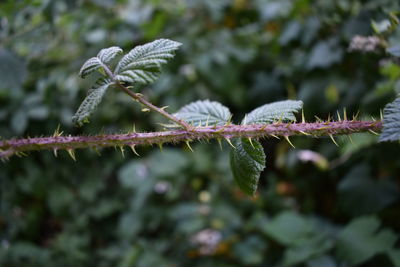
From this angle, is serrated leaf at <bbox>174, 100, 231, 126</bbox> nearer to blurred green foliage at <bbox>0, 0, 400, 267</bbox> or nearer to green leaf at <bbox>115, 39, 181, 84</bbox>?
green leaf at <bbox>115, 39, 181, 84</bbox>

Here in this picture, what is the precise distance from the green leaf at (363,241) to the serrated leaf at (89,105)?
1.03 m

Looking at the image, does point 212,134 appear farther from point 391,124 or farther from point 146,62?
point 391,124

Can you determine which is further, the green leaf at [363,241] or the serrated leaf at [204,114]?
the green leaf at [363,241]

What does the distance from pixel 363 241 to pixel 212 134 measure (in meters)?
0.91

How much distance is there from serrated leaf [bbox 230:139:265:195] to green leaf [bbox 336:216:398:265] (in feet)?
2.44

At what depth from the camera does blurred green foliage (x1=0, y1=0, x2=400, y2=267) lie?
1.65 meters

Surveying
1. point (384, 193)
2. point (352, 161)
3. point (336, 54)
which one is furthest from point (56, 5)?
point (384, 193)

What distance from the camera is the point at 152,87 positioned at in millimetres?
2477

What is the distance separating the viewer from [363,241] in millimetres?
1284

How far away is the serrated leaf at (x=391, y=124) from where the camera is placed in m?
0.60

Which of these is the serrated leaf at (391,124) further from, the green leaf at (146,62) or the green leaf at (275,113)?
the green leaf at (146,62)

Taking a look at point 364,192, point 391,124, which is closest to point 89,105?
point 391,124

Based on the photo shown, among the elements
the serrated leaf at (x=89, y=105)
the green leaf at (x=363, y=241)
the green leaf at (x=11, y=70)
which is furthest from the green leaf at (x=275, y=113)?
the green leaf at (x=11, y=70)

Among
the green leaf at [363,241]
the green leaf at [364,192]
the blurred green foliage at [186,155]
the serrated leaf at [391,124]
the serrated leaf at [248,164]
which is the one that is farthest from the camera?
the blurred green foliage at [186,155]
